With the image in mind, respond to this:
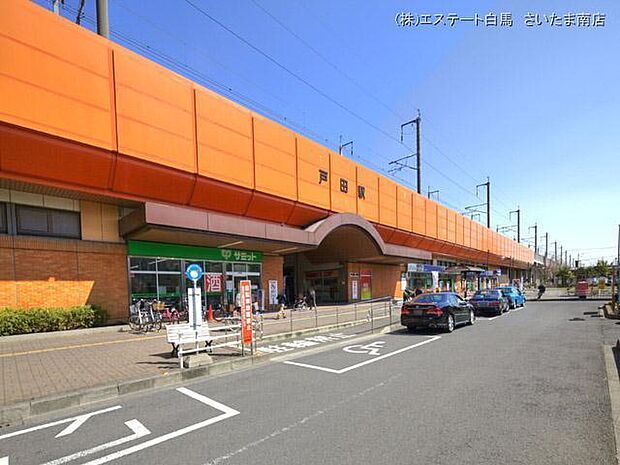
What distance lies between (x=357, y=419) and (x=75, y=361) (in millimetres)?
7293

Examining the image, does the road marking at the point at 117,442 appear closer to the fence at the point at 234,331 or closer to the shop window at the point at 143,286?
the fence at the point at 234,331

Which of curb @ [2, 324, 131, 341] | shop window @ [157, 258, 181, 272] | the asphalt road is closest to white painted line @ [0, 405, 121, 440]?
the asphalt road

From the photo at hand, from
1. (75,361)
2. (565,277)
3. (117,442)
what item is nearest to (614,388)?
(117,442)

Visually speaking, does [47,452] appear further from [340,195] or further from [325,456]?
[340,195]

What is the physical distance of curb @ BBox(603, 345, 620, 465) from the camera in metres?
4.65

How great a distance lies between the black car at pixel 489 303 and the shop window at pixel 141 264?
1621cm

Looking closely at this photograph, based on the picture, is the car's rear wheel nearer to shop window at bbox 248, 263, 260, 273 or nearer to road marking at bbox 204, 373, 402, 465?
road marking at bbox 204, 373, 402, 465

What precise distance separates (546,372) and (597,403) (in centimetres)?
204

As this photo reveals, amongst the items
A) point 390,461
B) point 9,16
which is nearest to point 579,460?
point 390,461

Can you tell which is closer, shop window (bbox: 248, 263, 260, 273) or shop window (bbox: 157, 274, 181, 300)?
A: shop window (bbox: 157, 274, 181, 300)

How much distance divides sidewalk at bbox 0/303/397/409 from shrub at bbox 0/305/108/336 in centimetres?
35

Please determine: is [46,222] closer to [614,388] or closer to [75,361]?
[75,361]

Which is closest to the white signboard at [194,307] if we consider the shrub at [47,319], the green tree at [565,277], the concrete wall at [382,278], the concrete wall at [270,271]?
the shrub at [47,319]

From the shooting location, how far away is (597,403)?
5.76 metres
